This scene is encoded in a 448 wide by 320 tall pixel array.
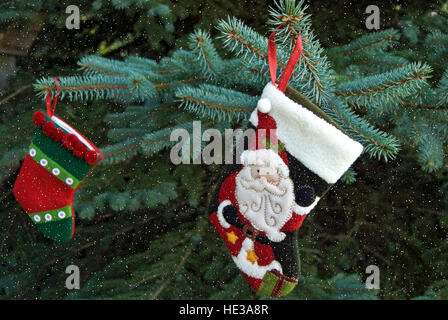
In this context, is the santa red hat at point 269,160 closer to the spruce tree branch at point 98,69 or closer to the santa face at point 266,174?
the santa face at point 266,174

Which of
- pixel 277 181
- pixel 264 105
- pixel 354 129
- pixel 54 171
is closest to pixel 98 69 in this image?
pixel 54 171

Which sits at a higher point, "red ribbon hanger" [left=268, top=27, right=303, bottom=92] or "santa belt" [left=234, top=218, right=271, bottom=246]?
"red ribbon hanger" [left=268, top=27, right=303, bottom=92]

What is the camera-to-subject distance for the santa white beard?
3.94 feet

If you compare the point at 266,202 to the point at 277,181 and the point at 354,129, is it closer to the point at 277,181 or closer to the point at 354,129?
the point at 277,181

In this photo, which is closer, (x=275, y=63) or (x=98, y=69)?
(x=275, y=63)

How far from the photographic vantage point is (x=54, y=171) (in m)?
1.44

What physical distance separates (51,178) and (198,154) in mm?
518

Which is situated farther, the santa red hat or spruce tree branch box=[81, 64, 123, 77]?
spruce tree branch box=[81, 64, 123, 77]

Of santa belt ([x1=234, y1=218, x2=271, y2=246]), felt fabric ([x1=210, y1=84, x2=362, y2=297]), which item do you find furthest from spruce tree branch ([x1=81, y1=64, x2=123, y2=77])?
santa belt ([x1=234, y1=218, x2=271, y2=246])

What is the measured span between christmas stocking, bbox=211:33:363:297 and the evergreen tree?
66 millimetres

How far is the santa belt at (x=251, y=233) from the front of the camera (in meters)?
1.28

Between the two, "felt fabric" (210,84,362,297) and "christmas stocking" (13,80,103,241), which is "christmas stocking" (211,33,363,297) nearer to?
"felt fabric" (210,84,362,297)

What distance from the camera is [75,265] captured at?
1872mm

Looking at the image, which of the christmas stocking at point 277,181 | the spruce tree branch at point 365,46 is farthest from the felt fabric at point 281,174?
the spruce tree branch at point 365,46
